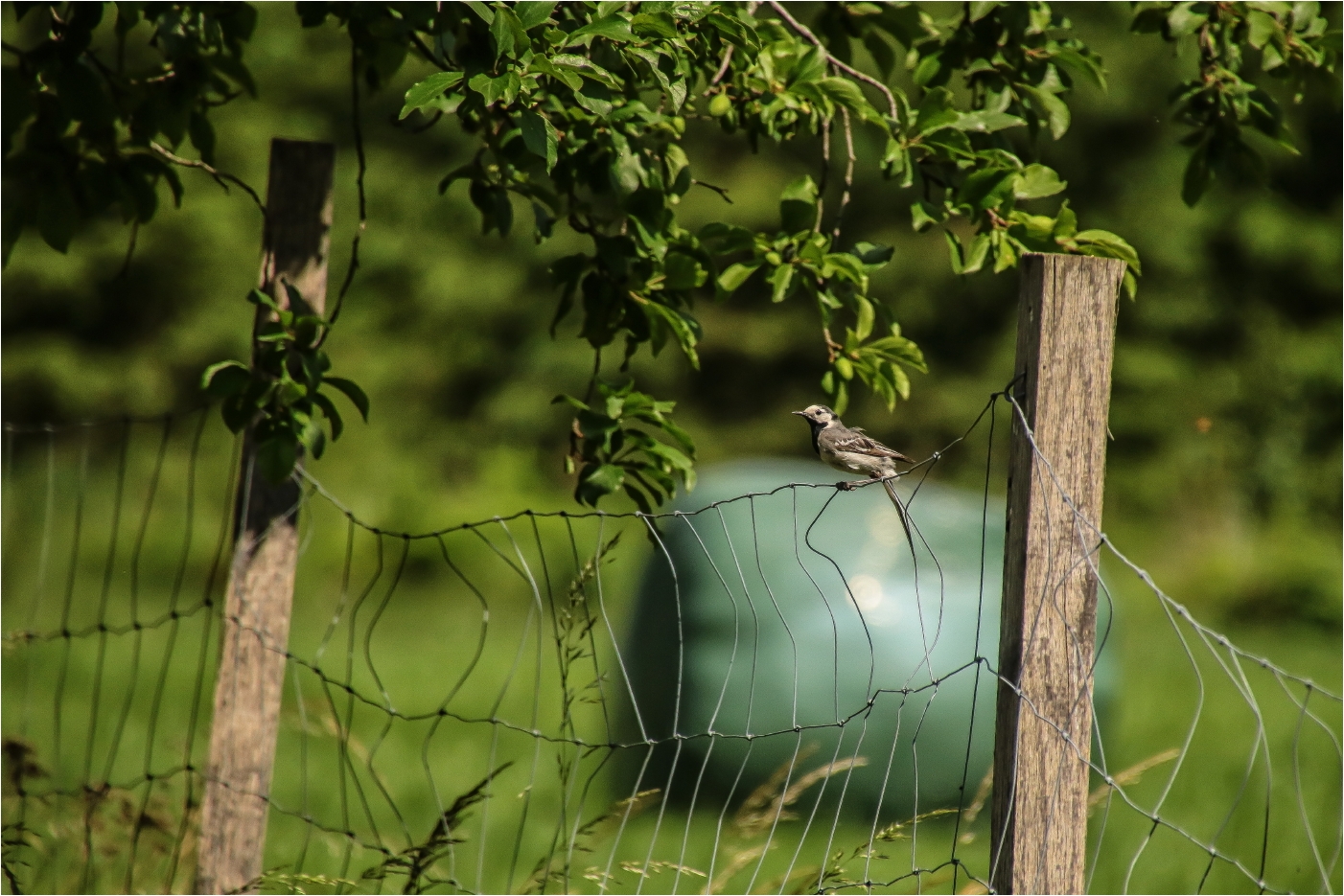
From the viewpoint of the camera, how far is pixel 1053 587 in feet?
7.03

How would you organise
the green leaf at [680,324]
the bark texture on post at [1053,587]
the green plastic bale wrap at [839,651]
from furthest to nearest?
the green plastic bale wrap at [839,651], the green leaf at [680,324], the bark texture on post at [1053,587]

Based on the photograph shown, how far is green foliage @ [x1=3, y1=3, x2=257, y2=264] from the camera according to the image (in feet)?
10.7

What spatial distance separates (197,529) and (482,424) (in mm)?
4416

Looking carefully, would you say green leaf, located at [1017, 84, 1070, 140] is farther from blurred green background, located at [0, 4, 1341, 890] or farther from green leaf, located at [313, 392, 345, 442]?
blurred green background, located at [0, 4, 1341, 890]

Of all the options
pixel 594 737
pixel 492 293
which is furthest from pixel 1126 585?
pixel 492 293

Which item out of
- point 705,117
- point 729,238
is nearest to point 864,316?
point 729,238

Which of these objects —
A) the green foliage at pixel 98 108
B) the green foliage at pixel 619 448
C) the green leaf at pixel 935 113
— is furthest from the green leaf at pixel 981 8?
the green foliage at pixel 98 108

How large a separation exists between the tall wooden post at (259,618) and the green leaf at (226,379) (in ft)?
1.38

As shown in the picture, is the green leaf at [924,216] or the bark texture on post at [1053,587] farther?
the green leaf at [924,216]

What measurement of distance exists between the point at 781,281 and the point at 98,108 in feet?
5.73

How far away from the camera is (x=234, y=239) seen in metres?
17.1

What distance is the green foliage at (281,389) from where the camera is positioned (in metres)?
3.13

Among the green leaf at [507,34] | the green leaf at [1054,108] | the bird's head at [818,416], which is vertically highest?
the green leaf at [1054,108]

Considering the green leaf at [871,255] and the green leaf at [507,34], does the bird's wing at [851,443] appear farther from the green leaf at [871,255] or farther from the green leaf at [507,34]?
the green leaf at [507,34]
